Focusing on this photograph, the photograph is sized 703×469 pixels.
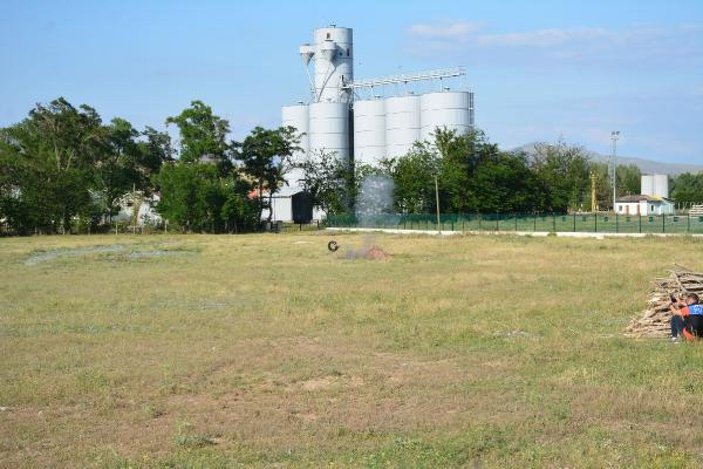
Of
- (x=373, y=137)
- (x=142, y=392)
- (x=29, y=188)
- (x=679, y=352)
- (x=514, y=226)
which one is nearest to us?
(x=142, y=392)

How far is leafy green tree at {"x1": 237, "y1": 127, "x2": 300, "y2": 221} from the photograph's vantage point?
78.9 m

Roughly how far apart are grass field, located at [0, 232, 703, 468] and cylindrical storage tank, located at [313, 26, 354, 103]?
64.4 metres

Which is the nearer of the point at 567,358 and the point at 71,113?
the point at 567,358

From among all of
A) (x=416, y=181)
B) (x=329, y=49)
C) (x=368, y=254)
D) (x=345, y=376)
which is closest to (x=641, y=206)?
(x=416, y=181)

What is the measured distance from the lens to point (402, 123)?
86.1 m

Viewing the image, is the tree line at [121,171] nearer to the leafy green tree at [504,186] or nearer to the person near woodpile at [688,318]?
the leafy green tree at [504,186]

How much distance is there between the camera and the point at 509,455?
8.39 meters

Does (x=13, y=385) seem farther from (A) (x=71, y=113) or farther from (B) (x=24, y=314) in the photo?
(A) (x=71, y=113)

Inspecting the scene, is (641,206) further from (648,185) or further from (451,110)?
(648,185)

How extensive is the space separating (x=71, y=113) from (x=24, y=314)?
2409 inches

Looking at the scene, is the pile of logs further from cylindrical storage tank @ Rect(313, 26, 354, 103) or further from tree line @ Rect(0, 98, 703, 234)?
cylindrical storage tank @ Rect(313, 26, 354, 103)

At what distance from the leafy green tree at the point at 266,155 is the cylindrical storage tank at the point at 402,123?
33.4ft

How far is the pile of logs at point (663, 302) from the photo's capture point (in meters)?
15.4

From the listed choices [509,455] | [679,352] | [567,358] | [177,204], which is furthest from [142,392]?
[177,204]
